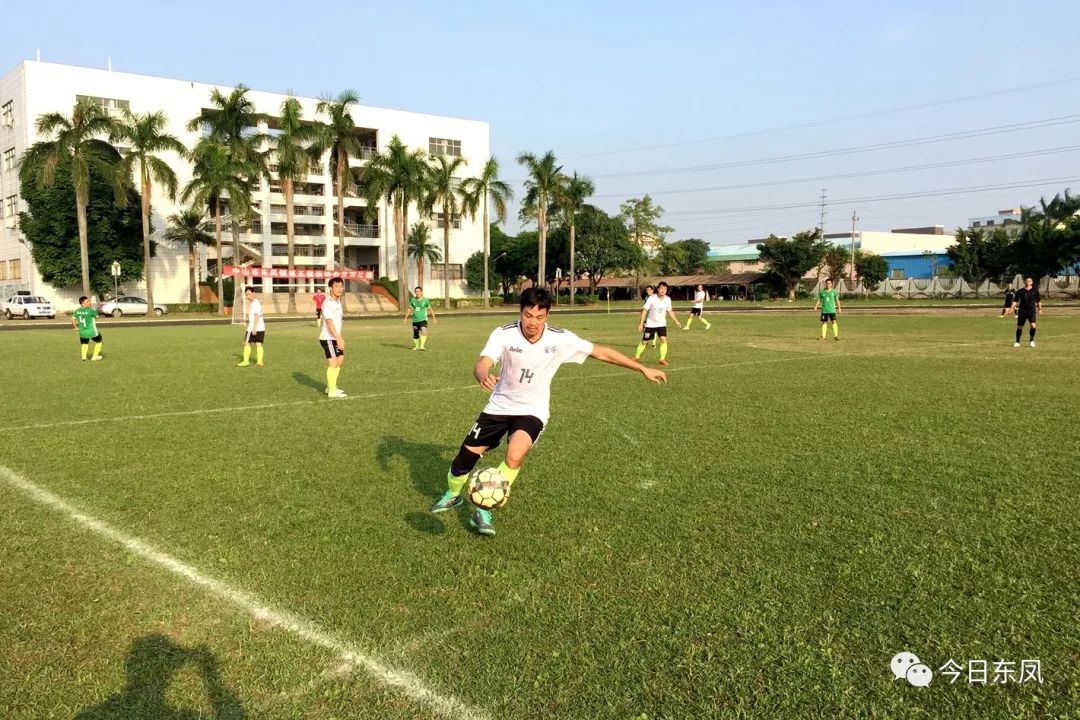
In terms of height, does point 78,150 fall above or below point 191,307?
above

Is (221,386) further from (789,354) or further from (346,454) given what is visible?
(789,354)

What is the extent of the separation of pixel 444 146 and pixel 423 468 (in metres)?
72.8

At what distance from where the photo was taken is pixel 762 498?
242 inches

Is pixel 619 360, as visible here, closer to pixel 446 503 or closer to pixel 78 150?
pixel 446 503

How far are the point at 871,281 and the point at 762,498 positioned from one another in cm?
7922

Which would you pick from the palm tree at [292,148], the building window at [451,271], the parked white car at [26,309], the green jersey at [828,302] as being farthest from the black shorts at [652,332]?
the building window at [451,271]

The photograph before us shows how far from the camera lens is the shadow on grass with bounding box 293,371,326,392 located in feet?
43.6

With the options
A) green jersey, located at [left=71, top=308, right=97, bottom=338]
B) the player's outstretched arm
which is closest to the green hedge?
green jersey, located at [left=71, top=308, right=97, bottom=338]

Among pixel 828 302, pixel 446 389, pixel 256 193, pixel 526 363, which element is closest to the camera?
pixel 526 363

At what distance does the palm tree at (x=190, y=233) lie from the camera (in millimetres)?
57553

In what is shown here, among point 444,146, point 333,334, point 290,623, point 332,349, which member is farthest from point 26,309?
point 290,623

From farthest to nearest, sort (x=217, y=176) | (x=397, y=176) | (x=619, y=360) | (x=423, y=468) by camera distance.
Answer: (x=397, y=176) → (x=217, y=176) → (x=423, y=468) → (x=619, y=360)

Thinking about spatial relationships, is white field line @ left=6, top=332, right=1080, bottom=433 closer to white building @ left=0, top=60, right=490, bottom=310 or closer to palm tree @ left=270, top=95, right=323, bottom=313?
palm tree @ left=270, top=95, right=323, bottom=313

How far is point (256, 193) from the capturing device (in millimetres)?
65688
